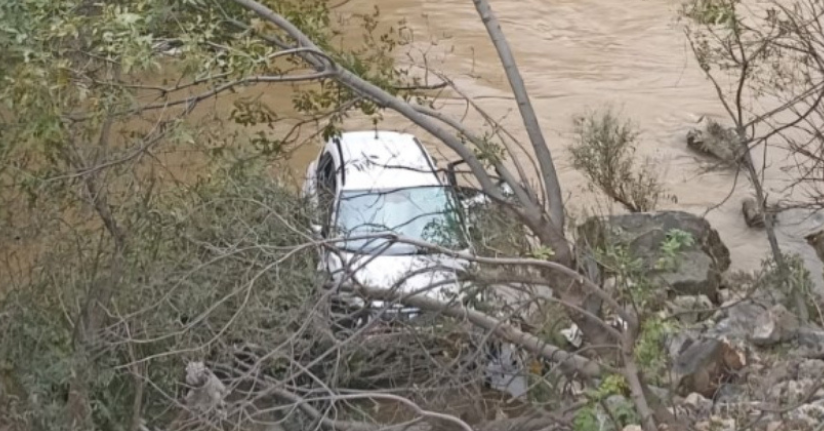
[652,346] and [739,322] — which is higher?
[652,346]

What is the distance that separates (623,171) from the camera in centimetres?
1267

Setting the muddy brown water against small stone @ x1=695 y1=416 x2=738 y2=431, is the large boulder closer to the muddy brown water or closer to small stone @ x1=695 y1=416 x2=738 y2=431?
the muddy brown water

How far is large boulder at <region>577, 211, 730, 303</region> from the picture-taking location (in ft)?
26.5

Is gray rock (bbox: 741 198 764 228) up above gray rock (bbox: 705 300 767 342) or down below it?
below

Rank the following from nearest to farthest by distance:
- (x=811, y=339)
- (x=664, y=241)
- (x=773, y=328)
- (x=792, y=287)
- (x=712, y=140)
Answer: (x=811, y=339) → (x=773, y=328) → (x=664, y=241) → (x=792, y=287) → (x=712, y=140)

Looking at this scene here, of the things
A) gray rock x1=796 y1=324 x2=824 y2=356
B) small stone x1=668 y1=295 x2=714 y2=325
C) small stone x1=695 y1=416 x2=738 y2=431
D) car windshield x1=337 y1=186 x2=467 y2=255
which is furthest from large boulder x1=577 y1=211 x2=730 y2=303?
small stone x1=695 y1=416 x2=738 y2=431

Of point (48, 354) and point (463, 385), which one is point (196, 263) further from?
point (463, 385)

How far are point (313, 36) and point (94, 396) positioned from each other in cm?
265

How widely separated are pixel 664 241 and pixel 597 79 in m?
8.73

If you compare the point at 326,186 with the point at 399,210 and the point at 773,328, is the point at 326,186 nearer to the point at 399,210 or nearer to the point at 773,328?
the point at 399,210

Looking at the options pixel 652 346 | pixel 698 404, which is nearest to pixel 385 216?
pixel 652 346

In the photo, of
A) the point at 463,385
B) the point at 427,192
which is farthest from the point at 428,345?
the point at 427,192

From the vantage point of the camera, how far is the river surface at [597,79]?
13.3 metres

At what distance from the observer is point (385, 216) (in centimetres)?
925
